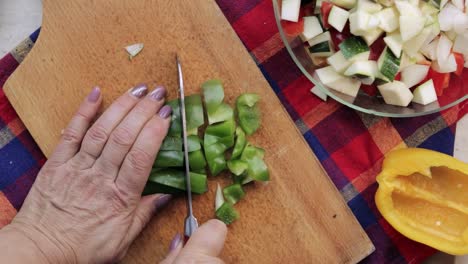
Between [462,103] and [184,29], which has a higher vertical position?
[184,29]

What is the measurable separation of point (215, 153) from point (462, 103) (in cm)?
83

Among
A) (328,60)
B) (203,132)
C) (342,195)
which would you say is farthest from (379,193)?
(203,132)

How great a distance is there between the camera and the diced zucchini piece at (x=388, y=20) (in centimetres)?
150

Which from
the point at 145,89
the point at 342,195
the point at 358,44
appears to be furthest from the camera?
the point at 342,195

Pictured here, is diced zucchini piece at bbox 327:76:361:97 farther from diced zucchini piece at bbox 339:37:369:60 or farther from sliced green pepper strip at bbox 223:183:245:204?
sliced green pepper strip at bbox 223:183:245:204

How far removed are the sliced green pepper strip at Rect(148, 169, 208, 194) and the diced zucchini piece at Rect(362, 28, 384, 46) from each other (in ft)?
1.99

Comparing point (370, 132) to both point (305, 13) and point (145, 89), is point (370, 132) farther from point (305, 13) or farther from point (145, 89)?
point (145, 89)

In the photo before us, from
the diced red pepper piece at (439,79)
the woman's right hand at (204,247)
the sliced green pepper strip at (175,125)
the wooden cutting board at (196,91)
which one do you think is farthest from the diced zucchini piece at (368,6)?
the woman's right hand at (204,247)

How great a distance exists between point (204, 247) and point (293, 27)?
2.24 ft

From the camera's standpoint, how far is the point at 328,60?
5.24 ft

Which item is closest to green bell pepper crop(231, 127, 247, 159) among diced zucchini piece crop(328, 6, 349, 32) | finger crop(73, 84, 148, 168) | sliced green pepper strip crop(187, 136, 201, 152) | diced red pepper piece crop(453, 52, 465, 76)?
sliced green pepper strip crop(187, 136, 201, 152)

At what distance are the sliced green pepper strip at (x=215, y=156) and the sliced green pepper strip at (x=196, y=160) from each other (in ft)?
0.05

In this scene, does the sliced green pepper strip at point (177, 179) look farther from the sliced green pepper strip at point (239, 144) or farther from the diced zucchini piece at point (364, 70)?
the diced zucchini piece at point (364, 70)

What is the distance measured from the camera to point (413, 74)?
1.56 m
